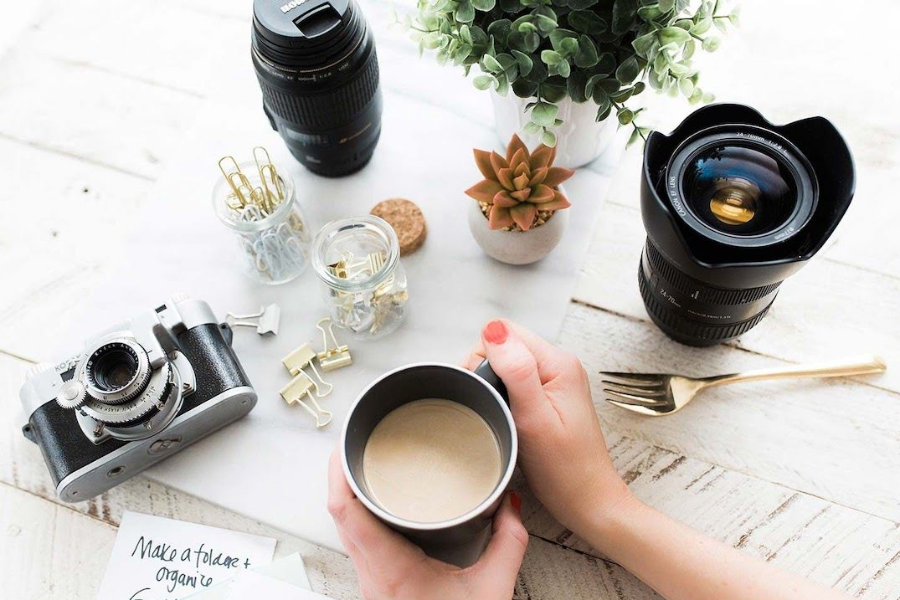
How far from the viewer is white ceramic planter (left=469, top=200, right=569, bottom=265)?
874 mm

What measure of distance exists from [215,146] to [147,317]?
0.30m

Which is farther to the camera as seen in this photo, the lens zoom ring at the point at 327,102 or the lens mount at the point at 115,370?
the lens zoom ring at the point at 327,102

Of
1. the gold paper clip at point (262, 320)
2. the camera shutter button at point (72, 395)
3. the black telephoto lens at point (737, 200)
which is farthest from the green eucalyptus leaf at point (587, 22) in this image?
the camera shutter button at point (72, 395)

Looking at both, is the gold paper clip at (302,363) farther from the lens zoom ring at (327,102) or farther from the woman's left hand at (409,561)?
the lens zoom ring at (327,102)

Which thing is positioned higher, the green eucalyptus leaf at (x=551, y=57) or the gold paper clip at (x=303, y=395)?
the green eucalyptus leaf at (x=551, y=57)

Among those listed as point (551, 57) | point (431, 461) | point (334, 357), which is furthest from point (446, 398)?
point (551, 57)

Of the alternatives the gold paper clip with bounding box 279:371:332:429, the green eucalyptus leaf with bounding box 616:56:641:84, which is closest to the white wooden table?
the gold paper clip with bounding box 279:371:332:429

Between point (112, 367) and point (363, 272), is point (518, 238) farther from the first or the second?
point (112, 367)

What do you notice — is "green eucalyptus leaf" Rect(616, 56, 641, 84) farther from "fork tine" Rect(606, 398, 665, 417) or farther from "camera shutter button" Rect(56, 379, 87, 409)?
"camera shutter button" Rect(56, 379, 87, 409)

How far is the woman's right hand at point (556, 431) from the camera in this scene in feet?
2.48

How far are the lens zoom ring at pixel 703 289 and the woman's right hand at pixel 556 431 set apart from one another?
0.13m

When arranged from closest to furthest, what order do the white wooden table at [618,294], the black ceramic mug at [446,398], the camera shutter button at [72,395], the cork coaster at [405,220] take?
the black ceramic mug at [446,398], the camera shutter button at [72,395], the white wooden table at [618,294], the cork coaster at [405,220]

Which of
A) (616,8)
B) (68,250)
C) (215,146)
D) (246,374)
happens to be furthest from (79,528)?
(616,8)

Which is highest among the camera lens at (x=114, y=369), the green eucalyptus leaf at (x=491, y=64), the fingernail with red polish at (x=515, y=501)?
the green eucalyptus leaf at (x=491, y=64)
